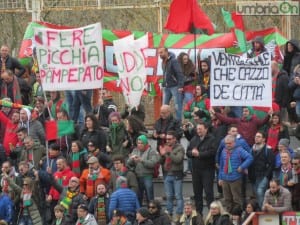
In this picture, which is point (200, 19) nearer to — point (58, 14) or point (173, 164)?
point (173, 164)

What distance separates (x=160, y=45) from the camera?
37312mm

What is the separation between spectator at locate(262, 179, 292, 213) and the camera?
30.7 meters

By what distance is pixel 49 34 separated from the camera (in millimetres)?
33750

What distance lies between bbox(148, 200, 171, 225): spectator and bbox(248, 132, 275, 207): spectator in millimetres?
1613

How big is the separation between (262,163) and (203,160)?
1092 millimetres

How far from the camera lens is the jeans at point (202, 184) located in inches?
1266

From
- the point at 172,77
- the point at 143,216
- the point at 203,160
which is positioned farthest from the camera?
the point at 172,77

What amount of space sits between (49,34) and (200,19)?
3.04 metres

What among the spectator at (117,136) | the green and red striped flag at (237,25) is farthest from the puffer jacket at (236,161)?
the green and red striped flag at (237,25)

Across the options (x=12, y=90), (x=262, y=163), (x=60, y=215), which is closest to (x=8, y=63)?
(x=12, y=90)

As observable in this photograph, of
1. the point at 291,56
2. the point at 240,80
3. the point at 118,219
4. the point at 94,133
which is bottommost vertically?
the point at 118,219

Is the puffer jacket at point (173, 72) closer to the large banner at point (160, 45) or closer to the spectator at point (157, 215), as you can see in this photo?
the large banner at point (160, 45)

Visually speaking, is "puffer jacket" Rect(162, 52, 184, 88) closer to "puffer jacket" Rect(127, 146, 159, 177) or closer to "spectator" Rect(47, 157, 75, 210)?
"puffer jacket" Rect(127, 146, 159, 177)

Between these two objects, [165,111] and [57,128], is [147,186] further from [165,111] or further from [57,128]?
[57,128]
